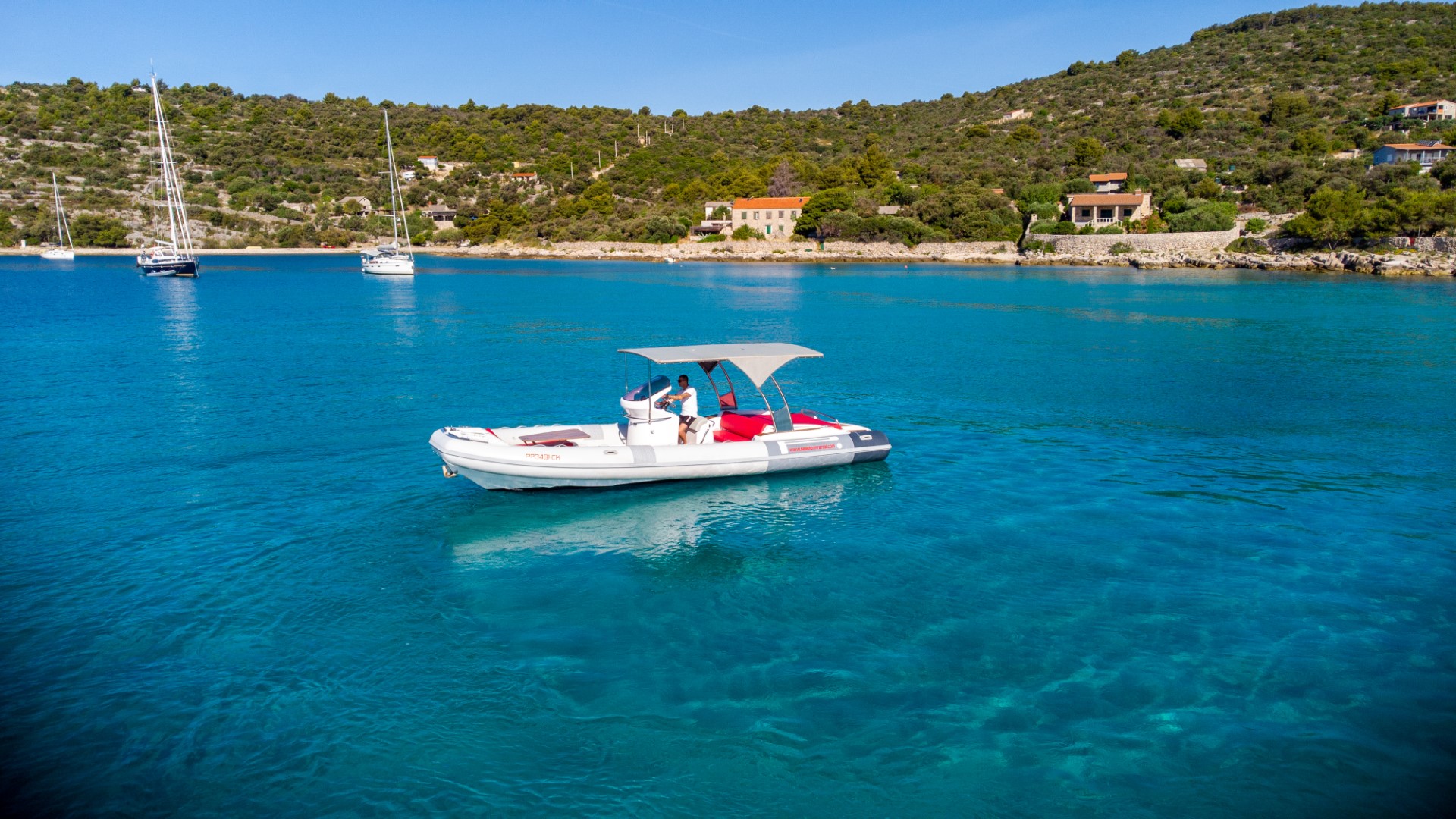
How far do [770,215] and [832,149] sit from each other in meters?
42.8

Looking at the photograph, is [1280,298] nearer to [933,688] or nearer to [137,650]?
[933,688]

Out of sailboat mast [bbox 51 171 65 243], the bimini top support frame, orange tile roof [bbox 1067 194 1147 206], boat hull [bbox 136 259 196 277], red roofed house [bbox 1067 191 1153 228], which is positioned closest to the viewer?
the bimini top support frame

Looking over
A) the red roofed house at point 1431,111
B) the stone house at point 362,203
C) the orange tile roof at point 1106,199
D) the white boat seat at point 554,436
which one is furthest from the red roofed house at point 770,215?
the white boat seat at point 554,436

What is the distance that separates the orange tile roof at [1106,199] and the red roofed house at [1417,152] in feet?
76.0

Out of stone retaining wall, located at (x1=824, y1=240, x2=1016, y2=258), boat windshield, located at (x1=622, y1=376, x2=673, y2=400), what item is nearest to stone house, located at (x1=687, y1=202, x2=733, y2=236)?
stone retaining wall, located at (x1=824, y1=240, x2=1016, y2=258)

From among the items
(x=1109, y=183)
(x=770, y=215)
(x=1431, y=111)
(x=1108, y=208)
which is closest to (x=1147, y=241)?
(x=1108, y=208)

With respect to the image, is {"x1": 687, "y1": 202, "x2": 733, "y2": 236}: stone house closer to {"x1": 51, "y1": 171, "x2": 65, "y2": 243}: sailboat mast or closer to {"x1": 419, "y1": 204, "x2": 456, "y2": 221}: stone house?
{"x1": 419, "y1": 204, "x2": 456, "y2": 221}: stone house

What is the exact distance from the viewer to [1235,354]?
3188cm

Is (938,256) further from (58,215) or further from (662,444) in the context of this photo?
(58,215)

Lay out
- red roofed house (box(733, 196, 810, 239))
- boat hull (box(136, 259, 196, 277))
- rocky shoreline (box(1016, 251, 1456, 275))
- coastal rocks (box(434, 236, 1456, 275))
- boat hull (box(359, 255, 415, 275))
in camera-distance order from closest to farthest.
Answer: rocky shoreline (box(1016, 251, 1456, 275)), coastal rocks (box(434, 236, 1456, 275)), boat hull (box(136, 259, 196, 277)), boat hull (box(359, 255, 415, 275)), red roofed house (box(733, 196, 810, 239))

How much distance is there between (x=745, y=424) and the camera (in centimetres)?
1619

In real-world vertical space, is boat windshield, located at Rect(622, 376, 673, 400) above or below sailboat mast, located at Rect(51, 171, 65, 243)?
below

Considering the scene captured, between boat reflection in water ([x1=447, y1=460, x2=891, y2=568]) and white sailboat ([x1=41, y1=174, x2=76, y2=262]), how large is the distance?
107851mm

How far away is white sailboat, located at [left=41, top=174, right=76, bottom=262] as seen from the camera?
96.2 meters
